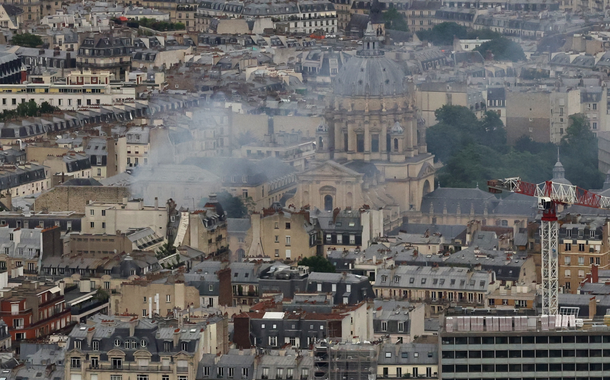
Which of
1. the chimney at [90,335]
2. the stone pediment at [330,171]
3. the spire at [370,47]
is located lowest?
the stone pediment at [330,171]

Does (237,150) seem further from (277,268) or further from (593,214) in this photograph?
(277,268)

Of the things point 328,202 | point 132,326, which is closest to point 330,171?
point 328,202

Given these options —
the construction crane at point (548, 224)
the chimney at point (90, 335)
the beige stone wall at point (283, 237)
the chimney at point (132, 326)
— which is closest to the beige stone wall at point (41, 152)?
the beige stone wall at point (283, 237)

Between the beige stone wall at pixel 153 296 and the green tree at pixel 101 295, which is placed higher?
the beige stone wall at pixel 153 296

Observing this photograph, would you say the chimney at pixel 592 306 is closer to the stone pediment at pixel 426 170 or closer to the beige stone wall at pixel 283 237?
the beige stone wall at pixel 283 237

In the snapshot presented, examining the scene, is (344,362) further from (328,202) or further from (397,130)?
(397,130)

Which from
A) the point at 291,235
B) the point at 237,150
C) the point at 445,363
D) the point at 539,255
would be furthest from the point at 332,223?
the point at 445,363

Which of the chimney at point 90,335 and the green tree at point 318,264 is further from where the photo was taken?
the green tree at point 318,264

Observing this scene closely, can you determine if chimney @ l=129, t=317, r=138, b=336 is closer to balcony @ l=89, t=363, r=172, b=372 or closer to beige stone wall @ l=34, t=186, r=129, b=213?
balcony @ l=89, t=363, r=172, b=372
